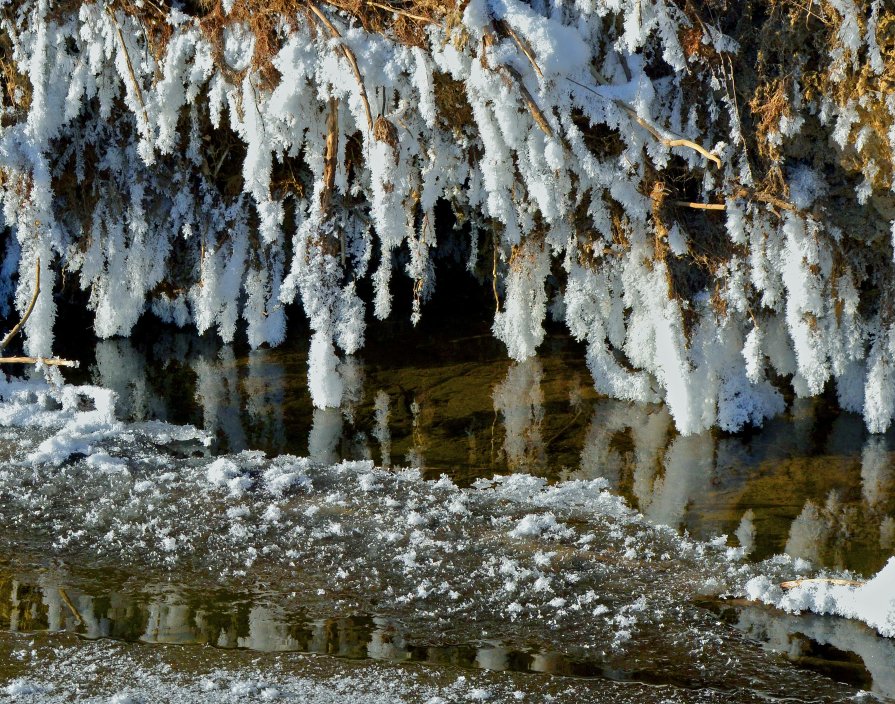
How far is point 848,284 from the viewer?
200 inches

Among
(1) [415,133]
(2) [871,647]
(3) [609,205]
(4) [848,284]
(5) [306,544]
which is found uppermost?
(1) [415,133]

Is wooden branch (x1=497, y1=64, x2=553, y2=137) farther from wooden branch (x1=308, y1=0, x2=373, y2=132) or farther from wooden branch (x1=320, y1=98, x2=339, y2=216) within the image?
wooden branch (x1=320, y1=98, x2=339, y2=216)

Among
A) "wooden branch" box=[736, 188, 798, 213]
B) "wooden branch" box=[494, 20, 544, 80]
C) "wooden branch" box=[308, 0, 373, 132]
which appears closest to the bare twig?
"wooden branch" box=[308, 0, 373, 132]

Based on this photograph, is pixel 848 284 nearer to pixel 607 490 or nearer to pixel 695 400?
pixel 695 400

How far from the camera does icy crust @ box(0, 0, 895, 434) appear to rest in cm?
488

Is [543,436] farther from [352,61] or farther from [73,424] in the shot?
[73,424]

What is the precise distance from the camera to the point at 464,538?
12.9 feet

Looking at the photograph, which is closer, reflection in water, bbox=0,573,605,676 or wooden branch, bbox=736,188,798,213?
reflection in water, bbox=0,573,605,676

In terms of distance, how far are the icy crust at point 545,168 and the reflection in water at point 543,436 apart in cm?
23

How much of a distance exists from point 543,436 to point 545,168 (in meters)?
1.47

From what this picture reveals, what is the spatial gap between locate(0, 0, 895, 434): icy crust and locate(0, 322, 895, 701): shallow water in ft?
1.24

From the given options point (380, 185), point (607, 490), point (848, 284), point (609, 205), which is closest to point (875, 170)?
point (848, 284)

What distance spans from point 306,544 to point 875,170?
336cm

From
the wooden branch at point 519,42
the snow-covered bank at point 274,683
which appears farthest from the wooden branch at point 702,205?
the snow-covered bank at point 274,683
